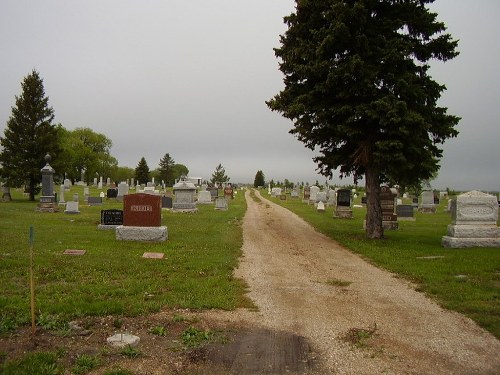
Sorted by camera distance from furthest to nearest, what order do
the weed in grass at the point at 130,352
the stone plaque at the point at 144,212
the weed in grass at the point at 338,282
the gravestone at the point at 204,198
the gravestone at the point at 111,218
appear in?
1. the gravestone at the point at 204,198
2. the gravestone at the point at 111,218
3. the stone plaque at the point at 144,212
4. the weed in grass at the point at 338,282
5. the weed in grass at the point at 130,352

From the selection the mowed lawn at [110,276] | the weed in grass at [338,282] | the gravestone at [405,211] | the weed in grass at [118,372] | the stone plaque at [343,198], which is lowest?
the weed in grass at [118,372]

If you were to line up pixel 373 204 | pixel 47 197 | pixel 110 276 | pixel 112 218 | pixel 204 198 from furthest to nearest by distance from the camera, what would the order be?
1. pixel 204 198
2. pixel 47 197
3. pixel 112 218
4. pixel 373 204
5. pixel 110 276

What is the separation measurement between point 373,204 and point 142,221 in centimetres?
826

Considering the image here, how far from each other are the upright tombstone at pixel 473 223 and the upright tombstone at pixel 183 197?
1588cm

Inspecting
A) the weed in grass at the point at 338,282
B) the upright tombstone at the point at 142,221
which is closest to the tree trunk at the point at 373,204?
the weed in grass at the point at 338,282

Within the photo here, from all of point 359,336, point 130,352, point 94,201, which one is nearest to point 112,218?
point 130,352

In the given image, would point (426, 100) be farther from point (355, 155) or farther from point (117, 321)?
point (117, 321)

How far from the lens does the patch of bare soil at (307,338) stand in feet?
14.7

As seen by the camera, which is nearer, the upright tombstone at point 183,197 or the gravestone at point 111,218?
the gravestone at point 111,218

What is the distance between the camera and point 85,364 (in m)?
4.33

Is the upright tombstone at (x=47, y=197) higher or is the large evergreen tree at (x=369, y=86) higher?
the large evergreen tree at (x=369, y=86)

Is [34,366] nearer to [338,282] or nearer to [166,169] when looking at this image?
[338,282]

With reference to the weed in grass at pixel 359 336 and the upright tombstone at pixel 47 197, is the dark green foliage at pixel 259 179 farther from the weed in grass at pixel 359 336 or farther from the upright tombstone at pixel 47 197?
the weed in grass at pixel 359 336

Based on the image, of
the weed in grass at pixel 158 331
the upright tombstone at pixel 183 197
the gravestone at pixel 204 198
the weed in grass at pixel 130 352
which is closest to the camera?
the weed in grass at pixel 130 352
